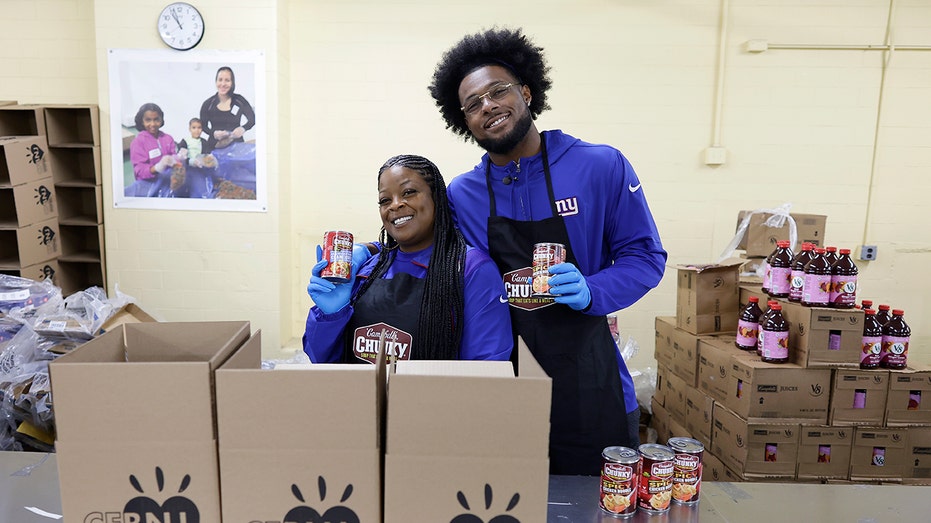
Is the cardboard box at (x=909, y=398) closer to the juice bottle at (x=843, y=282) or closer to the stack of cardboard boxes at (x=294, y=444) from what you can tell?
the juice bottle at (x=843, y=282)

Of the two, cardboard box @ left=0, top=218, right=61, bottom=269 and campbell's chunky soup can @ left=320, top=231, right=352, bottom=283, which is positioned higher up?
campbell's chunky soup can @ left=320, top=231, right=352, bottom=283

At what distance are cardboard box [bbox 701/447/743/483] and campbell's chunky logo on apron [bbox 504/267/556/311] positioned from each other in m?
1.57

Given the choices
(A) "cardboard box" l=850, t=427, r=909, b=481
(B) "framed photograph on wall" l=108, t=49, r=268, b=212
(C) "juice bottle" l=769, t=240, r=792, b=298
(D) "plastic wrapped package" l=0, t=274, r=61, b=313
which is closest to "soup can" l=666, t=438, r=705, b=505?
(C) "juice bottle" l=769, t=240, r=792, b=298

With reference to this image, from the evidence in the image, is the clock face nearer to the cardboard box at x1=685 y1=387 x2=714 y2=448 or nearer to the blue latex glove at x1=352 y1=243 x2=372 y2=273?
the blue latex glove at x1=352 y1=243 x2=372 y2=273

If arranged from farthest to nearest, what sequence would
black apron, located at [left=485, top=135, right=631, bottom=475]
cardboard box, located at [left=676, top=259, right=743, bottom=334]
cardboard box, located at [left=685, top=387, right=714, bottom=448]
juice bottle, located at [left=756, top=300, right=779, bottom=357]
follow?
cardboard box, located at [left=676, top=259, right=743, bottom=334], cardboard box, located at [left=685, top=387, right=714, bottom=448], juice bottle, located at [left=756, top=300, right=779, bottom=357], black apron, located at [left=485, top=135, right=631, bottom=475]

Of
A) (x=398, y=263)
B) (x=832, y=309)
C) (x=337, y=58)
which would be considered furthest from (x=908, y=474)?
(x=337, y=58)

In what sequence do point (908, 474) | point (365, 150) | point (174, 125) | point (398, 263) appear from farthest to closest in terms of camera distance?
1. point (365, 150)
2. point (174, 125)
3. point (908, 474)
4. point (398, 263)

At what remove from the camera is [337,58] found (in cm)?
417

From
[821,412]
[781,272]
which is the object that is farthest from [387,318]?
[821,412]

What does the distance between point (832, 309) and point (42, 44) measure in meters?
5.06

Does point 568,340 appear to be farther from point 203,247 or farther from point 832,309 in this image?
point 203,247

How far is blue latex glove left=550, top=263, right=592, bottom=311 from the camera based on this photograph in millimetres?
1565

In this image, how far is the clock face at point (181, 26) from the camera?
3.85 metres

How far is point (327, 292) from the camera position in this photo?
164 centimetres
